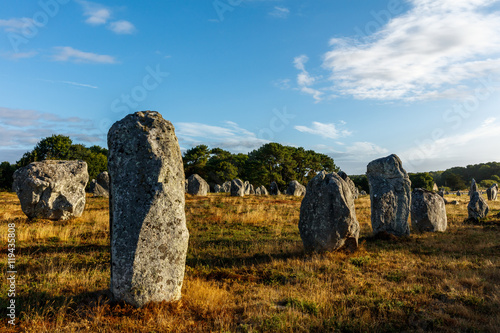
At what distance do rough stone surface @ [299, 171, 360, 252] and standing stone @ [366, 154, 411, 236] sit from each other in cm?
383

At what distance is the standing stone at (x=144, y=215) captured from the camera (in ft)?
18.5

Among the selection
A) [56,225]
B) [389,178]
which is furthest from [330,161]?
[56,225]

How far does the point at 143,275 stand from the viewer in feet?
18.6

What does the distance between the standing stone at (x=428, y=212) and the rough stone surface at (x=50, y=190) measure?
58.3ft

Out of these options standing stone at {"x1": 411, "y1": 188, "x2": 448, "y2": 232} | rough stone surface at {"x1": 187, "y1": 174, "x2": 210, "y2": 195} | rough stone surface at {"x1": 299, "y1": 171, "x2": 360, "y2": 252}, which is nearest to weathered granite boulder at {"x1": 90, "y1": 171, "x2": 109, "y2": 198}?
rough stone surface at {"x1": 187, "y1": 174, "x2": 210, "y2": 195}

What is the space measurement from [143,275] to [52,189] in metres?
12.7

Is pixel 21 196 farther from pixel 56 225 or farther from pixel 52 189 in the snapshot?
pixel 56 225

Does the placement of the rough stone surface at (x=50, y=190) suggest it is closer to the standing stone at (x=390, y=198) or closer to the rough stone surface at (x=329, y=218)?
the rough stone surface at (x=329, y=218)

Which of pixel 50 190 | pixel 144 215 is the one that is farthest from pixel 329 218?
pixel 50 190

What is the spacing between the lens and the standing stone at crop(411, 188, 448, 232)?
50.6 feet

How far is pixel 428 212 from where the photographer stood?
15398 mm

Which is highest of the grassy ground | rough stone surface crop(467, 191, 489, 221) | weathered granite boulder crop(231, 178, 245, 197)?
weathered granite boulder crop(231, 178, 245, 197)

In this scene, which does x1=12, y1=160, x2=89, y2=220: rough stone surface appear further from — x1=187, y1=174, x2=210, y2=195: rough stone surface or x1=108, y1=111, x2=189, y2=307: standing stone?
x1=187, y1=174, x2=210, y2=195: rough stone surface

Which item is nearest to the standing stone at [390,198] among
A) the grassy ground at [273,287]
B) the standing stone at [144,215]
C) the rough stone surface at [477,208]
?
the grassy ground at [273,287]
